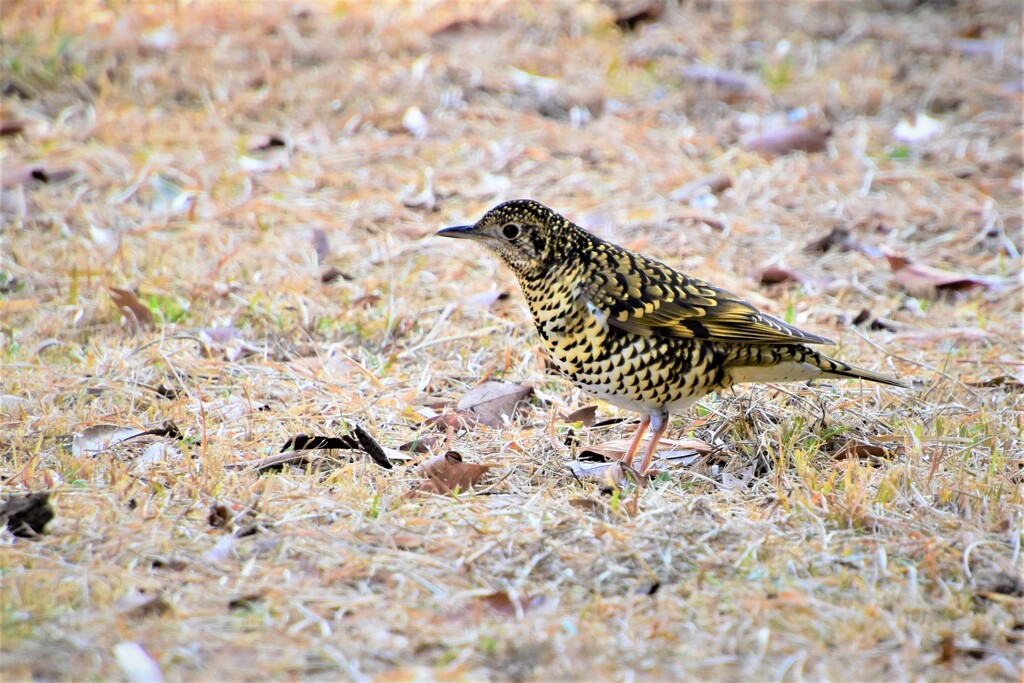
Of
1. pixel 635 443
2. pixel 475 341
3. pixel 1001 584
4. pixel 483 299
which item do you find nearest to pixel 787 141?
pixel 483 299

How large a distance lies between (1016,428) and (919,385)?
1.96ft

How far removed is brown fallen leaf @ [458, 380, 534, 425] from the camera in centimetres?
479

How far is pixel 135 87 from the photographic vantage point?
8609 millimetres

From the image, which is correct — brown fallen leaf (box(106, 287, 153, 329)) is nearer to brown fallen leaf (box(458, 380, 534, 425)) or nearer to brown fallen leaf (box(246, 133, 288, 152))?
brown fallen leaf (box(458, 380, 534, 425))

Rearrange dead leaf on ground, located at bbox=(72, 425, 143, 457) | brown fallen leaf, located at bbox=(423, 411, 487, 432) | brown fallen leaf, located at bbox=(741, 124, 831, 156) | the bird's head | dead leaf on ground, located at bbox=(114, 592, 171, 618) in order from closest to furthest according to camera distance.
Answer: dead leaf on ground, located at bbox=(114, 592, 171, 618)
dead leaf on ground, located at bbox=(72, 425, 143, 457)
the bird's head
brown fallen leaf, located at bbox=(423, 411, 487, 432)
brown fallen leaf, located at bbox=(741, 124, 831, 156)

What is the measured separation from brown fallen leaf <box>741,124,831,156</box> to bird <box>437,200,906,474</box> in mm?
3673

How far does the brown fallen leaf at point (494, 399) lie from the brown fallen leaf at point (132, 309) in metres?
1.69

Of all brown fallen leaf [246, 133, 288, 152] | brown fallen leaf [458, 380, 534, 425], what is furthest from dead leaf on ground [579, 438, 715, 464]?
brown fallen leaf [246, 133, 288, 152]

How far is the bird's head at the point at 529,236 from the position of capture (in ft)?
14.9

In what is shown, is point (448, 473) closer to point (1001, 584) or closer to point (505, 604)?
point (505, 604)

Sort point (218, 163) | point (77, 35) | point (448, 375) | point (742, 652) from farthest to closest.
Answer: point (77, 35) < point (218, 163) < point (448, 375) < point (742, 652)

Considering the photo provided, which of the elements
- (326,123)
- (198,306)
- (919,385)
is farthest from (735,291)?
(326,123)

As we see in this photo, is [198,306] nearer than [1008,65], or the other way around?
[198,306]

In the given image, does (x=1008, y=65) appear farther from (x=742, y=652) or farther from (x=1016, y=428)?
(x=742, y=652)
